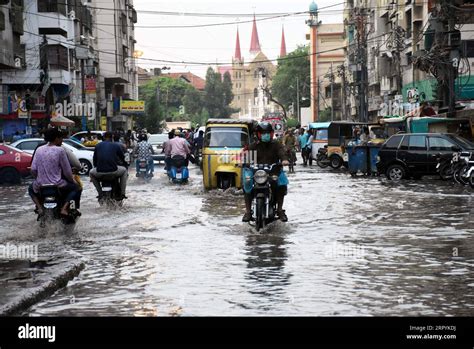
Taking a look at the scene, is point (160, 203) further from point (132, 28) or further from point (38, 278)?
point (132, 28)

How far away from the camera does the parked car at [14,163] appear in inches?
1253

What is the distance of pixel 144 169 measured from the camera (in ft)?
108

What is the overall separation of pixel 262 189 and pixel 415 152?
16362mm

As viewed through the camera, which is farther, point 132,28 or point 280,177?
point 132,28

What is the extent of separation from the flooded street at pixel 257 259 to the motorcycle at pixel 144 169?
1051 cm

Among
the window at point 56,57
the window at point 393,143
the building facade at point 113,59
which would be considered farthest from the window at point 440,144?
the building facade at point 113,59

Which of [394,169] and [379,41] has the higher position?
[379,41]

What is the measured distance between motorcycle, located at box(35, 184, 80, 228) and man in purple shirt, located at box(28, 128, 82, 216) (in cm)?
7

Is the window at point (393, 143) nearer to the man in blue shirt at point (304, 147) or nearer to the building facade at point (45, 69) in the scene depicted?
the man in blue shirt at point (304, 147)

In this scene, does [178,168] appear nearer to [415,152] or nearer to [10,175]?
[10,175]

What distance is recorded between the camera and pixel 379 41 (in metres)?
77.1

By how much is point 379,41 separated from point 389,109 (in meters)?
12.9

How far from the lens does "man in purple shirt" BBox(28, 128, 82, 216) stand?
1501 cm
